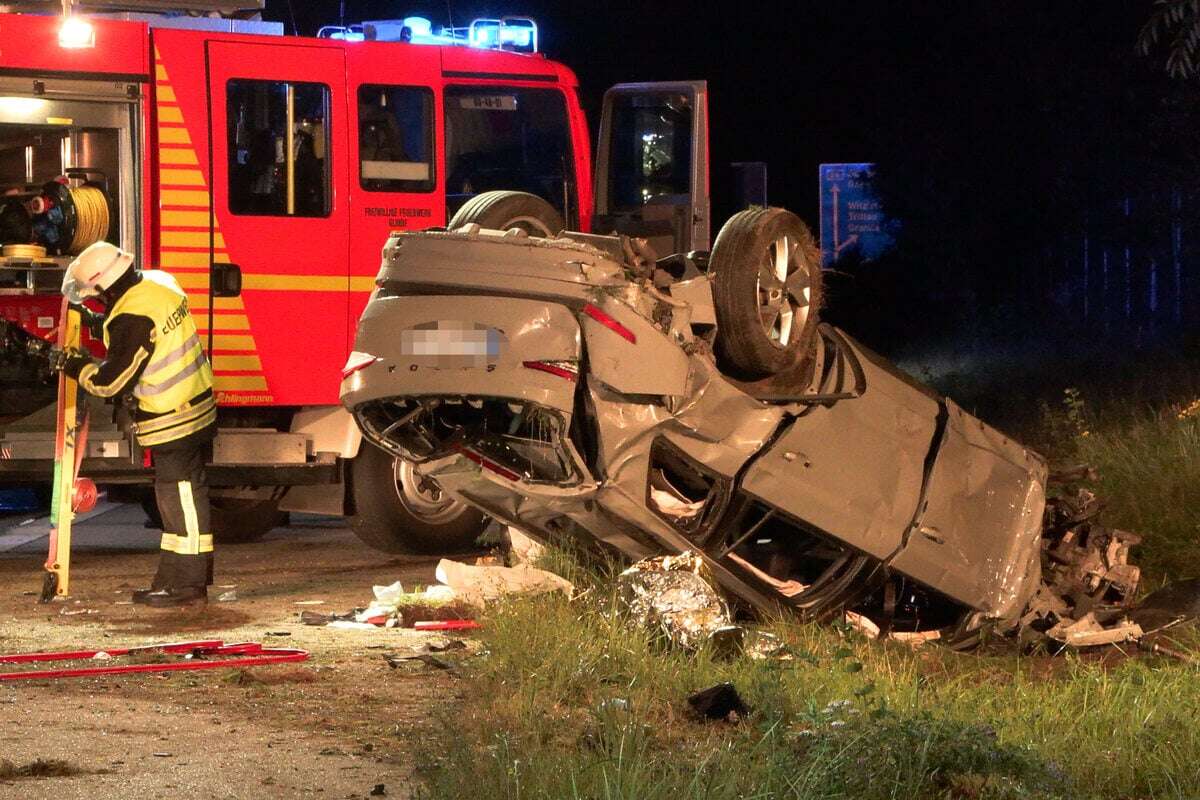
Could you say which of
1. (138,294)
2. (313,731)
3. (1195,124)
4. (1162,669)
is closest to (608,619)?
(313,731)

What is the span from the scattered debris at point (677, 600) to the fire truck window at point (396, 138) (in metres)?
3.88

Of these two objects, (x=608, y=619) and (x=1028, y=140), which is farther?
(x=1028, y=140)

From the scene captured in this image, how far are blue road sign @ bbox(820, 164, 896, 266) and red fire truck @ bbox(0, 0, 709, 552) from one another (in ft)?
90.3

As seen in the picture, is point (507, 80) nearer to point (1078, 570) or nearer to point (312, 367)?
point (312, 367)

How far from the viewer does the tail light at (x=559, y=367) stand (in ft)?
21.8

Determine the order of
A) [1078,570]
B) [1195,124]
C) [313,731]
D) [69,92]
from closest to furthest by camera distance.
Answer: [313,731]
[1078,570]
[69,92]
[1195,124]

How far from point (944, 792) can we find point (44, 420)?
6558 millimetres

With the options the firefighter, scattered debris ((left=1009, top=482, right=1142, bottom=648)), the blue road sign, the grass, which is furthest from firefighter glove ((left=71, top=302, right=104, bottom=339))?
the blue road sign

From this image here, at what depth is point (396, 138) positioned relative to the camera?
34.3 ft

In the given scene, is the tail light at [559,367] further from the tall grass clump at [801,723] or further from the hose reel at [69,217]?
the hose reel at [69,217]

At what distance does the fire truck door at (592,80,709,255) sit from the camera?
10.5 m

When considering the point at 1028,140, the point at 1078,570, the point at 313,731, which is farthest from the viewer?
the point at 1028,140

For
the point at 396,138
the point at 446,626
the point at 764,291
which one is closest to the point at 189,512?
the point at 446,626

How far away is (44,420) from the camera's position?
10117 mm
